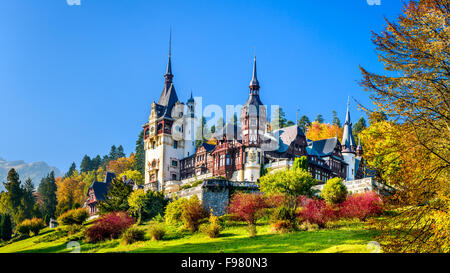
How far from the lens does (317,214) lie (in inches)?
1581

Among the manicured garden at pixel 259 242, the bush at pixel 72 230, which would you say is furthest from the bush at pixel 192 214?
the bush at pixel 72 230

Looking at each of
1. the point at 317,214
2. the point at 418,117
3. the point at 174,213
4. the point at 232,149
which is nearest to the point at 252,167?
the point at 232,149

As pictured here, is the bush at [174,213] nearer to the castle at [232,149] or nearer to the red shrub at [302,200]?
the red shrub at [302,200]

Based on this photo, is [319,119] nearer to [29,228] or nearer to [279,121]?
[279,121]

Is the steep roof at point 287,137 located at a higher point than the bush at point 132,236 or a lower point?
higher

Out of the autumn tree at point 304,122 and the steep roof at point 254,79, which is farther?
the autumn tree at point 304,122

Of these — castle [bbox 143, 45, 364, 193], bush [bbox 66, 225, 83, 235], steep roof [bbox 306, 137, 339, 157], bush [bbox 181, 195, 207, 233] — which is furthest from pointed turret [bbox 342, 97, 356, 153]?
bush [bbox 66, 225, 83, 235]

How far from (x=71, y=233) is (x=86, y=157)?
69.2 meters

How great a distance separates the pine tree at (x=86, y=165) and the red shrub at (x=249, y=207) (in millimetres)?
82006

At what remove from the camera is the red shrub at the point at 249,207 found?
4393cm

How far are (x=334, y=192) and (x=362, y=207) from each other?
5.04 m

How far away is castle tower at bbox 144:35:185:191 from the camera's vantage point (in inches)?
2918

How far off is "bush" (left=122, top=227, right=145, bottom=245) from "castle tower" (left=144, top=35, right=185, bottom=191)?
27.7 metres

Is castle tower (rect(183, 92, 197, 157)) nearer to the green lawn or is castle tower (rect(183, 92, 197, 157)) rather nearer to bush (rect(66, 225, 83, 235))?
bush (rect(66, 225, 83, 235))
